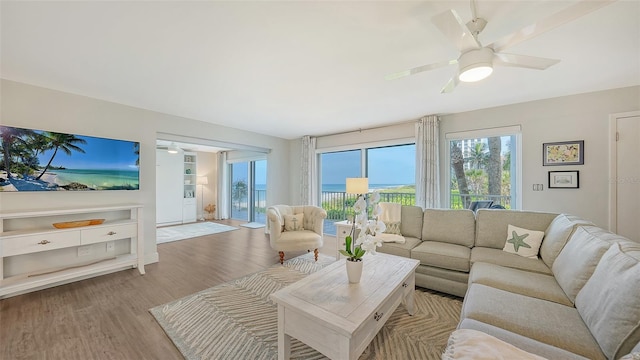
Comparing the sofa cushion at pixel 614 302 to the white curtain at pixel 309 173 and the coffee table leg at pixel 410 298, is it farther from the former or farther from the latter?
the white curtain at pixel 309 173

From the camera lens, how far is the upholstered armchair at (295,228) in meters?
3.45

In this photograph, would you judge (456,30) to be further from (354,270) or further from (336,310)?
(336,310)

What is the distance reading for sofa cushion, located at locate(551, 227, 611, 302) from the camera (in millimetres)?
1481

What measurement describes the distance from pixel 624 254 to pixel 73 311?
14.0 feet

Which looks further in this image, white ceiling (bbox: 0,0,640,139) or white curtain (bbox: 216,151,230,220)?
white curtain (bbox: 216,151,230,220)

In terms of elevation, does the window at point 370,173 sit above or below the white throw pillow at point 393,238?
above

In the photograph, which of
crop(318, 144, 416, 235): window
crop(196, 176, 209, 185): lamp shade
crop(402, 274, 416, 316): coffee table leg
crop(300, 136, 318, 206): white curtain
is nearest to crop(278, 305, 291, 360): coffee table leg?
crop(402, 274, 416, 316): coffee table leg

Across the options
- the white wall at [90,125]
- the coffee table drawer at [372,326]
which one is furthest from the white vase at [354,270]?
the white wall at [90,125]

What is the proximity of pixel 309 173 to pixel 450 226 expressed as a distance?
11.0 feet

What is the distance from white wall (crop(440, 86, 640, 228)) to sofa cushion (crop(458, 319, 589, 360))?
294 cm

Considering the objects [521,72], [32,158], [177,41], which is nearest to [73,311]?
[32,158]

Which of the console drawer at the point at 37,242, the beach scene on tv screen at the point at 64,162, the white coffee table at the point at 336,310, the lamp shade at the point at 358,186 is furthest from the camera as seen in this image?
the lamp shade at the point at 358,186

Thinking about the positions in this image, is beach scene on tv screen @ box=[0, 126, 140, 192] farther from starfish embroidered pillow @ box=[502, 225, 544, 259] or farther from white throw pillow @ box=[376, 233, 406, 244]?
starfish embroidered pillow @ box=[502, 225, 544, 259]

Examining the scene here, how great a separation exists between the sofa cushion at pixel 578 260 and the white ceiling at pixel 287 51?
→ 1563mm
